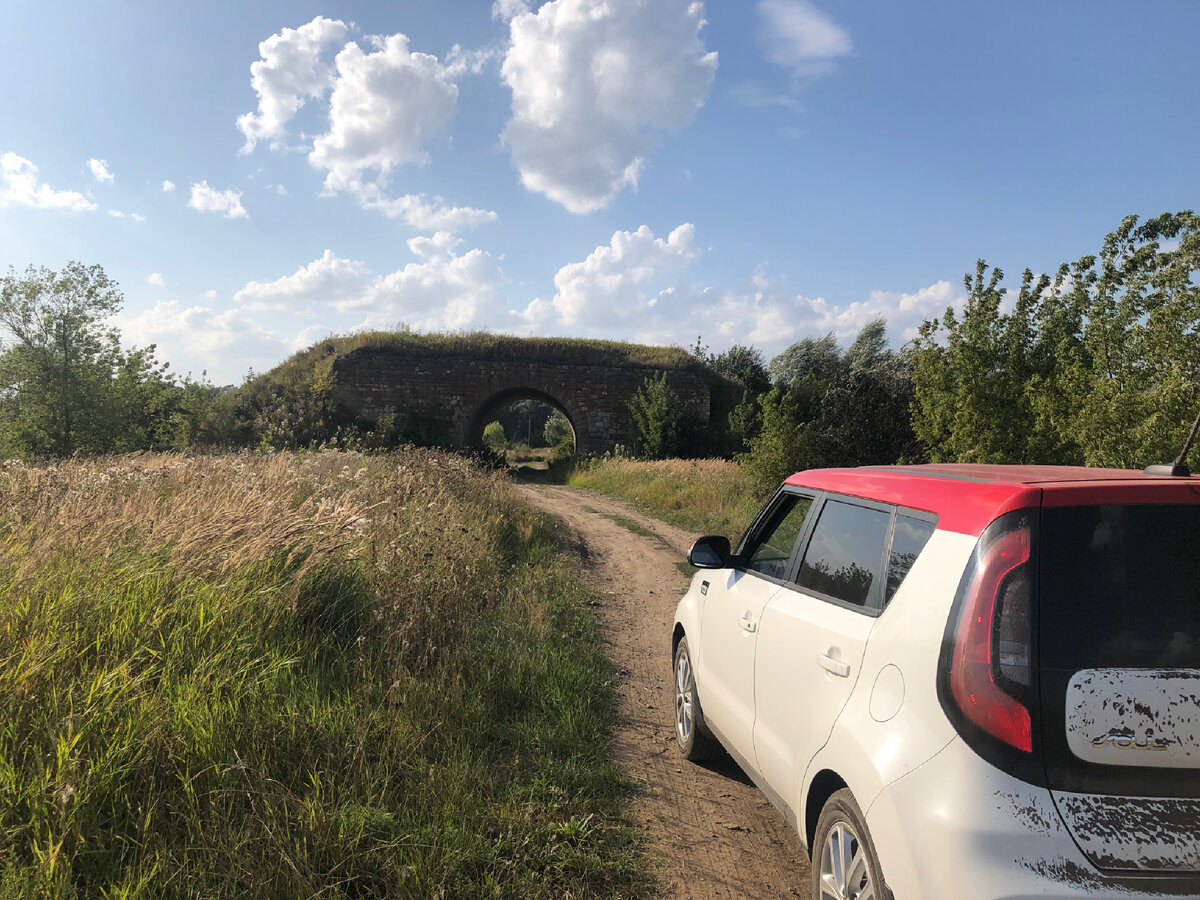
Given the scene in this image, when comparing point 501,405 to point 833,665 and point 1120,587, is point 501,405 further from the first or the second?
point 1120,587

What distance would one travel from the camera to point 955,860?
62.7 inches

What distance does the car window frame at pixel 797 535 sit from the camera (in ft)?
10.0

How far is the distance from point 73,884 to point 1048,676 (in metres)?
3.13

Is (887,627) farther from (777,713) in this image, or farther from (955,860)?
(777,713)

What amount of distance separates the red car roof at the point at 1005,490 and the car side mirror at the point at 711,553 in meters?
1.10

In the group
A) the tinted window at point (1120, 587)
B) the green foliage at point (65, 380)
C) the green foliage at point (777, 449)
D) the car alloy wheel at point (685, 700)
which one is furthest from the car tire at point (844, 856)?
the green foliage at point (65, 380)

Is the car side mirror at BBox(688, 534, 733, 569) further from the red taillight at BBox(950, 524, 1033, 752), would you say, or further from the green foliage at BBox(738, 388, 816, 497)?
the green foliage at BBox(738, 388, 816, 497)

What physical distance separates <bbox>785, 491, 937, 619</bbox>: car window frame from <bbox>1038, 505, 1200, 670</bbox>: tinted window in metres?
0.40

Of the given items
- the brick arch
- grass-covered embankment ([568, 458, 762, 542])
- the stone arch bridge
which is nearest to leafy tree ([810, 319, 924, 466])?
grass-covered embankment ([568, 458, 762, 542])

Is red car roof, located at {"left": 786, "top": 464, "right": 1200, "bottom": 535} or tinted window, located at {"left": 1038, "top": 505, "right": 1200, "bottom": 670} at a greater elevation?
red car roof, located at {"left": 786, "top": 464, "right": 1200, "bottom": 535}

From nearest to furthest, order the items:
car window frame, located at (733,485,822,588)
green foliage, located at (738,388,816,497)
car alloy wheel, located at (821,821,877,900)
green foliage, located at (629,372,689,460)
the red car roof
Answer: the red car roof
car alloy wheel, located at (821,821,877,900)
car window frame, located at (733,485,822,588)
green foliage, located at (738,388,816,497)
green foliage, located at (629,372,689,460)

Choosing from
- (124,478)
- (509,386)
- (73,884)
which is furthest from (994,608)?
(509,386)

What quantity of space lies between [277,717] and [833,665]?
2.62 meters

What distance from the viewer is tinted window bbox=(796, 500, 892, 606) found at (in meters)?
2.43
